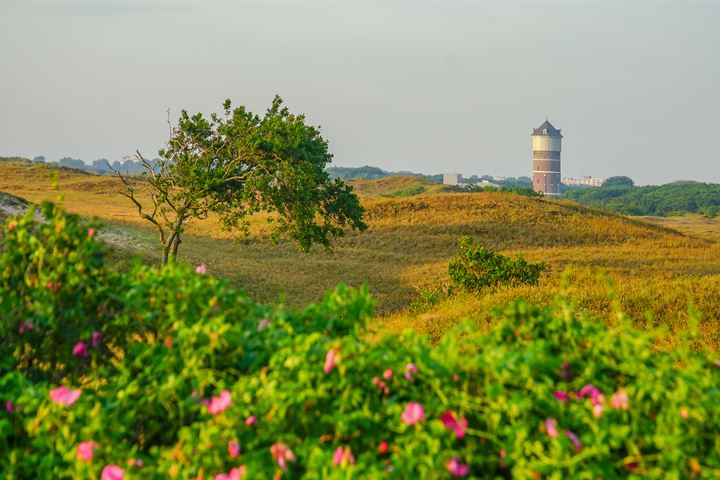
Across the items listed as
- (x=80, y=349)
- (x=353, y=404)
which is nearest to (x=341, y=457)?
(x=353, y=404)

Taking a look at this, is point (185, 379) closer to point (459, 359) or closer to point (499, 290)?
point (459, 359)

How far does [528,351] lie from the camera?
500 cm

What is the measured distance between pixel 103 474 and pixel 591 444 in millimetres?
2729

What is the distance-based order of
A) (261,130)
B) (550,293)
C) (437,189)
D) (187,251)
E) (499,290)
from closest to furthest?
1. (550,293)
2. (499,290)
3. (261,130)
4. (187,251)
5. (437,189)

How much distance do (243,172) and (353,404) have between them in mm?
20828

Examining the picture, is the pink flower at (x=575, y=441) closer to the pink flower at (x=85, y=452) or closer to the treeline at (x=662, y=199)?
the pink flower at (x=85, y=452)

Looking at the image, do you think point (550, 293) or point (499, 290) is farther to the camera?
point (499, 290)

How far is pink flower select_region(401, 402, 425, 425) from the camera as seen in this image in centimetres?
443

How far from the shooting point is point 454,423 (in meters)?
4.54

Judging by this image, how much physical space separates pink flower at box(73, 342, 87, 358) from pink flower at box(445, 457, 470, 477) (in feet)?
9.53

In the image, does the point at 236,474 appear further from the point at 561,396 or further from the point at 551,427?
the point at 561,396

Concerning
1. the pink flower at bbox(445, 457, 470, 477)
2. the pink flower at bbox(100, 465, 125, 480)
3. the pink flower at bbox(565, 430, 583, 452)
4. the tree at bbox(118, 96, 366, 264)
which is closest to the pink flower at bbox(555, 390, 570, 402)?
the pink flower at bbox(565, 430, 583, 452)

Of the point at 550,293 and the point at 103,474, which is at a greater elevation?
the point at 103,474

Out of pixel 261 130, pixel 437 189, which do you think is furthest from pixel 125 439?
pixel 437 189
